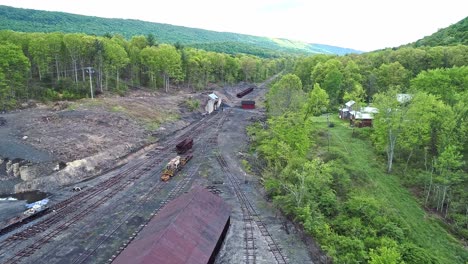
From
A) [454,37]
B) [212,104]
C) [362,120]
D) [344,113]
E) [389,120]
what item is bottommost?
[212,104]

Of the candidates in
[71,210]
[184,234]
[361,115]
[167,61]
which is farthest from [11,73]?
[361,115]

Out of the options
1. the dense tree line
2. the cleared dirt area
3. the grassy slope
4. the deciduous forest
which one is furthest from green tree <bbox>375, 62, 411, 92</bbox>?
the dense tree line

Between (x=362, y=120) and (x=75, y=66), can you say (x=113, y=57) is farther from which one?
(x=362, y=120)

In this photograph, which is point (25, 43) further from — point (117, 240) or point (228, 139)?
point (117, 240)

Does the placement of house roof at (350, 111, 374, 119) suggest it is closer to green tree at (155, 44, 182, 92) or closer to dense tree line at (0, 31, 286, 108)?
green tree at (155, 44, 182, 92)

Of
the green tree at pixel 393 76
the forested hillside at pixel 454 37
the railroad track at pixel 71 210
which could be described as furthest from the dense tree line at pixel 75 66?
the forested hillside at pixel 454 37

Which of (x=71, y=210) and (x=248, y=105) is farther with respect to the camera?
(x=248, y=105)

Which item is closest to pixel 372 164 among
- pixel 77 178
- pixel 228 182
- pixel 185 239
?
pixel 228 182

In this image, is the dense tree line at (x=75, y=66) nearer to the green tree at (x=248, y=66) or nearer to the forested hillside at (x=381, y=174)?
the green tree at (x=248, y=66)
